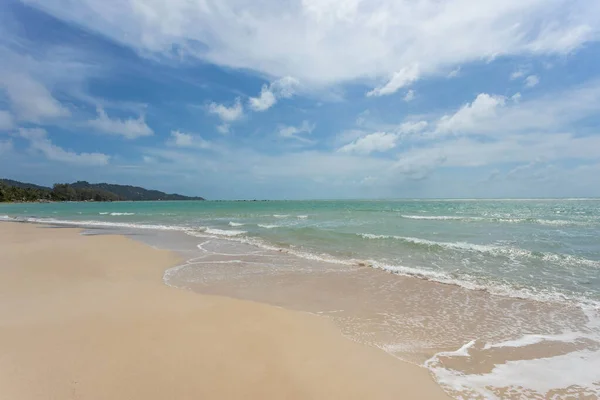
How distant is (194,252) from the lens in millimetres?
12375

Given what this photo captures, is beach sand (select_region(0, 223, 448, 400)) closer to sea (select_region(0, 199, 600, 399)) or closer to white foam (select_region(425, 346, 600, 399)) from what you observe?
white foam (select_region(425, 346, 600, 399))

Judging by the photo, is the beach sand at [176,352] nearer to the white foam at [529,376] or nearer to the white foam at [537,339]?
the white foam at [529,376]

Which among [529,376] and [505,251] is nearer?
[529,376]

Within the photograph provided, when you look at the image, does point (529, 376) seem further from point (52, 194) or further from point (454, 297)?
point (52, 194)

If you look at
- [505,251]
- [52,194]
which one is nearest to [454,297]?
[505,251]

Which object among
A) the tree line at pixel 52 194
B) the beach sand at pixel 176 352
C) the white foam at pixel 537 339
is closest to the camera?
the beach sand at pixel 176 352

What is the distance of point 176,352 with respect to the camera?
155 inches

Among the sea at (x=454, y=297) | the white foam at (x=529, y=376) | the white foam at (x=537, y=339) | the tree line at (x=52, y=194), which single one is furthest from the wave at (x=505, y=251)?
the tree line at (x=52, y=194)

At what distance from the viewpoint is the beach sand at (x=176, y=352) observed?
321cm

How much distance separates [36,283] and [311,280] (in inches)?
262

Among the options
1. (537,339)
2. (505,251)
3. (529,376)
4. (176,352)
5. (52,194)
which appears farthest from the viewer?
(52,194)

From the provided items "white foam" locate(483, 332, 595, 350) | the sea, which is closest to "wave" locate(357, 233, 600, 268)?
the sea

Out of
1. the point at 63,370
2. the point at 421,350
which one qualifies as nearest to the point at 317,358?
the point at 421,350

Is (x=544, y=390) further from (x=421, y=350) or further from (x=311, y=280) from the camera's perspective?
(x=311, y=280)
